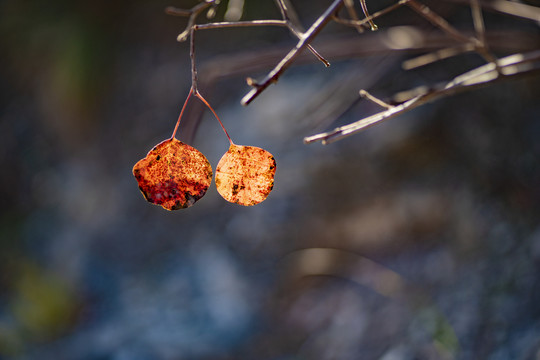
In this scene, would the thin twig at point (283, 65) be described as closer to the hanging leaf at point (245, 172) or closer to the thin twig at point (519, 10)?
the hanging leaf at point (245, 172)

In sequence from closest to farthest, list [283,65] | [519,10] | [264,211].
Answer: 1. [283,65]
2. [519,10]
3. [264,211]

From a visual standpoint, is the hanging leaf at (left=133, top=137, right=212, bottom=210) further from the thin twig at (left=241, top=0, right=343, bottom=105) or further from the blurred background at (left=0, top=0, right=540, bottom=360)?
the blurred background at (left=0, top=0, right=540, bottom=360)

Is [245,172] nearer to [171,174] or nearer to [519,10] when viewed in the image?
[171,174]

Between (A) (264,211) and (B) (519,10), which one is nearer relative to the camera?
(B) (519,10)

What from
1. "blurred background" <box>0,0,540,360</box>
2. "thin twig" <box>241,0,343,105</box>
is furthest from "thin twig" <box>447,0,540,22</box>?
"thin twig" <box>241,0,343,105</box>

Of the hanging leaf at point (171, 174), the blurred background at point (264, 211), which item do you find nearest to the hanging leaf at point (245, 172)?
the hanging leaf at point (171, 174)

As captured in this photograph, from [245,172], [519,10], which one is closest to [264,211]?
[519,10]

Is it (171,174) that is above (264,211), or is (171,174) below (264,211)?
below
